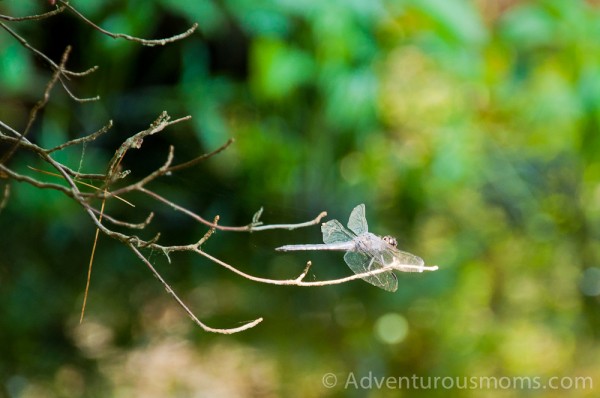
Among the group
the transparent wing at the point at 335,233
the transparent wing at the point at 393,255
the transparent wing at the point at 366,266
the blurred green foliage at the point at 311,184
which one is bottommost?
the transparent wing at the point at 366,266

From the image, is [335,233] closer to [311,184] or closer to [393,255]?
[393,255]

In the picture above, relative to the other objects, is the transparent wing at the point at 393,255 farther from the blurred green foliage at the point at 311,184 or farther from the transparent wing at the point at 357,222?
the blurred green foliage at the point at 311,184

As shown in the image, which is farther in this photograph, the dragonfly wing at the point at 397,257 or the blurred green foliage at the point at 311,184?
the blurred green foliage at the point at 311,184

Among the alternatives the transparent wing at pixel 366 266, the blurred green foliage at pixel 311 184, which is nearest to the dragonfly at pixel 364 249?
the transparent wing at pixel 366 266

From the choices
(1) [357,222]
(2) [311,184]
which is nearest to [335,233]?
(1) [357,222]

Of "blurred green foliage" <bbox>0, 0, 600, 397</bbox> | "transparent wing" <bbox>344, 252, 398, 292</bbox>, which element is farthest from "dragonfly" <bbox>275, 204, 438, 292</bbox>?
"blurred green foliage" <bbox>0, 0, 600, 397</bbox>

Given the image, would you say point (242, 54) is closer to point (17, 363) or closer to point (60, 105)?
point (60, 105)

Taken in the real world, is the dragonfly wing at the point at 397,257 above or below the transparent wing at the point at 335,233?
below
